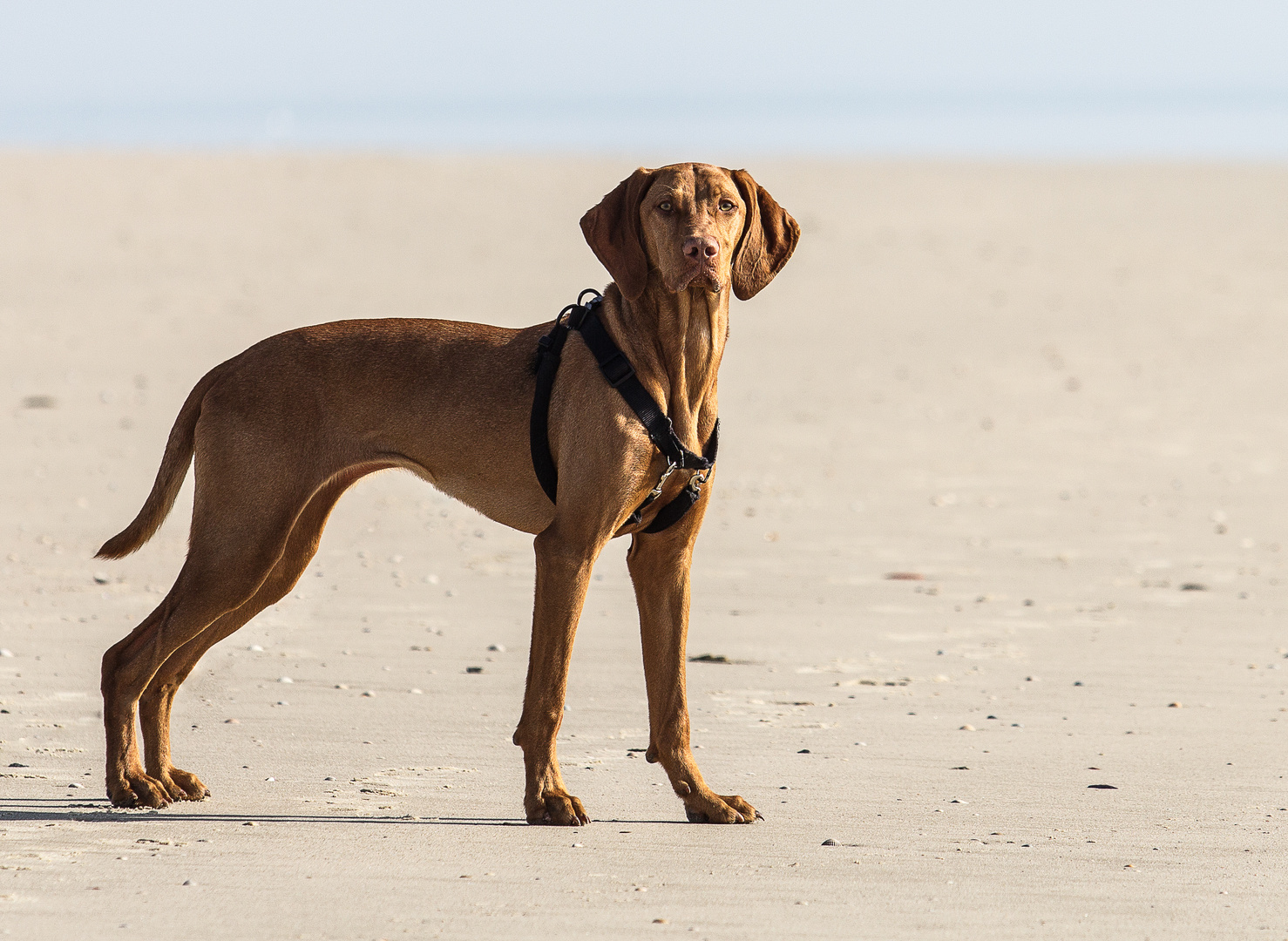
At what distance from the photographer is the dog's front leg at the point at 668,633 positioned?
18.4 feet

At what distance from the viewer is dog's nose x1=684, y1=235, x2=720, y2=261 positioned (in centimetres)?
517

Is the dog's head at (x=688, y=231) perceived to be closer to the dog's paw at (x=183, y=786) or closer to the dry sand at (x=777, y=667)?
the dry sand at (x=777, y=667)

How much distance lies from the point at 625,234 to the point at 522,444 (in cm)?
74

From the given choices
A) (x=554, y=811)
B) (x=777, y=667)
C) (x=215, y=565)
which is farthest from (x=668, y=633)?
(x=777, y=667)

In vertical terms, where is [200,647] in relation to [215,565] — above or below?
below

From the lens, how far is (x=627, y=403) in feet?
17.4

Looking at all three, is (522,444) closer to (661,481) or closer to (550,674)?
(661,481)

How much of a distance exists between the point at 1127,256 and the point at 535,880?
23844 millimetres

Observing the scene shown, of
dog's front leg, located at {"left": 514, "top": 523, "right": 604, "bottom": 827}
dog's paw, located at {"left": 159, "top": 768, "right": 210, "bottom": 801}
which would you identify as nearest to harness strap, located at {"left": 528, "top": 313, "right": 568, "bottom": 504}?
dog's front leg, located at {"left": 514, "top": 523, "right": 604, "bottom": 827}

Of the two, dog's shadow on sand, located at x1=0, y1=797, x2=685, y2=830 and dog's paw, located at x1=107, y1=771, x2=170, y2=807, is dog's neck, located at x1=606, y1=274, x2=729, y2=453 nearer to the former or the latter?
dog's shadow on sand, located at x1=0, y1=797, x2=685, y2=830

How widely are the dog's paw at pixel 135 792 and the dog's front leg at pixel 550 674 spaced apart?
3.84 feet

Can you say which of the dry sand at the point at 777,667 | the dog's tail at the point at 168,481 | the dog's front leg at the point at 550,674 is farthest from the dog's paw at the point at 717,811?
the dog's tail at the point at 168,481

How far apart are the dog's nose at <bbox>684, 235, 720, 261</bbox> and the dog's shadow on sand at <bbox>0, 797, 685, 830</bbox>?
70.3 inches

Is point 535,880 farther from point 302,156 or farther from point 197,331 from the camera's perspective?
point 302,156
